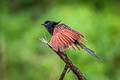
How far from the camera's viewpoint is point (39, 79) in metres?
4.31

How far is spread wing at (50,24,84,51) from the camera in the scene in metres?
2.03

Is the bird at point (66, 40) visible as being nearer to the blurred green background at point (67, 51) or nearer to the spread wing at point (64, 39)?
the spread wing at point (64, 39)

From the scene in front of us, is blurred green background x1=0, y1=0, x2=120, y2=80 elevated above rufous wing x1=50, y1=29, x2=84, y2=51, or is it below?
below

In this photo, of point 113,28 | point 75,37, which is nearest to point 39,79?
point 113,28

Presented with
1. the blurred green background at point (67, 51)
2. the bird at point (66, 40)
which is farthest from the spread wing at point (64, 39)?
the blurred green background at point (67, 51)

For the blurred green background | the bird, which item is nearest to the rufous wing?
the bird

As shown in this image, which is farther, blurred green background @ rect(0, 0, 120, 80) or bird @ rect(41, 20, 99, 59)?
blurred green background @ rect(0, 0, 120, 80)

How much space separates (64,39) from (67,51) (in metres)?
1.98

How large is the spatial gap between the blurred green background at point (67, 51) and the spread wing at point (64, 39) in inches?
63.5

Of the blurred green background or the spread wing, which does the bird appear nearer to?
the spread wing

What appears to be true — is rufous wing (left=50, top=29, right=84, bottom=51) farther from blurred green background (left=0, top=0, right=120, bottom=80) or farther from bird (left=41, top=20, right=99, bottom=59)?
blurred green background (left=0, top=0, right=120, bottom=80)

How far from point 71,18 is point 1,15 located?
1.18 m

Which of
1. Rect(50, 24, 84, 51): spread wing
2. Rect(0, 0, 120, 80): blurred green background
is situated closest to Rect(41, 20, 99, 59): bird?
Rect(50, 24, 84, 51): spread wing

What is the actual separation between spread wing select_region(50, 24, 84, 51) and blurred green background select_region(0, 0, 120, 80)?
161 cm
